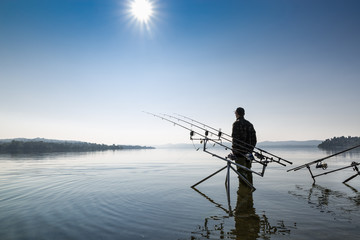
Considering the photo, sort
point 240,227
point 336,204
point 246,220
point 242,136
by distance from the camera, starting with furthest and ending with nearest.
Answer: point 242,136 → point 336,204 → point 246,220 → point 240,227

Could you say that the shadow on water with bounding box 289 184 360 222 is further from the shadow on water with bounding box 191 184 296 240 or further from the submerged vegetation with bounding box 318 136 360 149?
the submerged vegetation with bounding box 318 136 360 149

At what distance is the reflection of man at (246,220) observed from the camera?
4.72 metres

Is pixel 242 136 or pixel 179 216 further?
pixel 242 136

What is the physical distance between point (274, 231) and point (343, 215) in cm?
273

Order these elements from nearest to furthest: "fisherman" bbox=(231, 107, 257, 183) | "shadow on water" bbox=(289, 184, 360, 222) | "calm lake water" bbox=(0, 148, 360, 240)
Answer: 1. "calm lake water" bbox=(0, 148, 360, 240)
2. "shadow on water" bbox=(289, 184, 360, 222)
3. "fisherman" bbox=(231, 107, 257, 183)

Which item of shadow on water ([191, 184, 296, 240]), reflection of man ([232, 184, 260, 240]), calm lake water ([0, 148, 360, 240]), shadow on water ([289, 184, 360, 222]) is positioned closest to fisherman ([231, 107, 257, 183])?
calm lake water ([0, 148, 360, 240])

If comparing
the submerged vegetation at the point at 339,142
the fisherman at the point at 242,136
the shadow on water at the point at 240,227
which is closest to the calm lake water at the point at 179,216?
the shadow on water at the point at 240,227

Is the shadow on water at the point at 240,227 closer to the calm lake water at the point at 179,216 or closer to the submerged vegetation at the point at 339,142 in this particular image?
the calm lake water at the point at 179,216

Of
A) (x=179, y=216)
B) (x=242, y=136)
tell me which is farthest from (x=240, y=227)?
(x=242, y=136)

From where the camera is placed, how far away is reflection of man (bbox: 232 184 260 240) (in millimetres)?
4723

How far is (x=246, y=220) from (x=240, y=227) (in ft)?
2.05

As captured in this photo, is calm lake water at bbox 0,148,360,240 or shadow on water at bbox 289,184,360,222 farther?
shadow on water at bbox 289,184,360,222

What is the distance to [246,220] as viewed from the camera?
5.71 m

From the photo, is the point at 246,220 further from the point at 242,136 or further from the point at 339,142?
the point at 339,142
